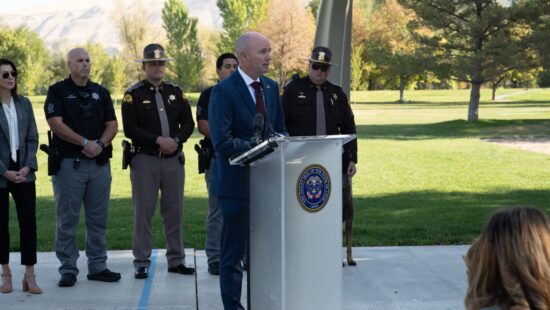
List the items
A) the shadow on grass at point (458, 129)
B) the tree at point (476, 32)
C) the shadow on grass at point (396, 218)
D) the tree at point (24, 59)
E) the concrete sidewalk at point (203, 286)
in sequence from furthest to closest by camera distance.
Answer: the tree at point (24, 59)
the tree at point (476, 32)
the shadow on grass at point (458, 129)
the shadow on grass at point (396, 218)
the concrete sidewalk at point (203, 286)

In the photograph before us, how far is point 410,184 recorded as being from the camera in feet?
51.0

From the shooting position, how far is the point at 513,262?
2.17 m

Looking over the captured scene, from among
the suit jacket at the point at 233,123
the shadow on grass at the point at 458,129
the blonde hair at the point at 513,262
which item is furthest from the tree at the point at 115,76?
the blonde hair at the point at 513,262

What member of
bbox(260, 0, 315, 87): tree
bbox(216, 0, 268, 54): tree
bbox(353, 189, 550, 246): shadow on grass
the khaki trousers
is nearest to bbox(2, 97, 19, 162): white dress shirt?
the khaki trousers

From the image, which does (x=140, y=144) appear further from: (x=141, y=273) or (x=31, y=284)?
(x=31, y=284)

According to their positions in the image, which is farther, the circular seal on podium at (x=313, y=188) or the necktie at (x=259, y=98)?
the necktie at (x=259, y=98)

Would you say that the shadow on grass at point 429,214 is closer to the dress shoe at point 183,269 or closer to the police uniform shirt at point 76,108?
the dress shoe at point 183,269

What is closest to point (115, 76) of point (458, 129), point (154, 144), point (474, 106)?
point (474, 106)

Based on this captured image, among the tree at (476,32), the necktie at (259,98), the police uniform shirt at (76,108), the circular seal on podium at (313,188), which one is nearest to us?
the circular seal on podium at (313,188)

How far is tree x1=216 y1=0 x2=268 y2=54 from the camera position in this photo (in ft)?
281

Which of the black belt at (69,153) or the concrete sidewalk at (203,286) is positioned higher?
the black belt at (69,153)

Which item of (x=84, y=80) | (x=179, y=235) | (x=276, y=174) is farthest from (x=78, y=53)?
Answer: (x=276, y=174)

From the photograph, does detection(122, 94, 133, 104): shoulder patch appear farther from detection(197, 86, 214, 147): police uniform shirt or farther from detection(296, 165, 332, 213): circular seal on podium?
detection(296, 165, 332, 213): circular seal on podium

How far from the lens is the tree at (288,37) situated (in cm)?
7294
